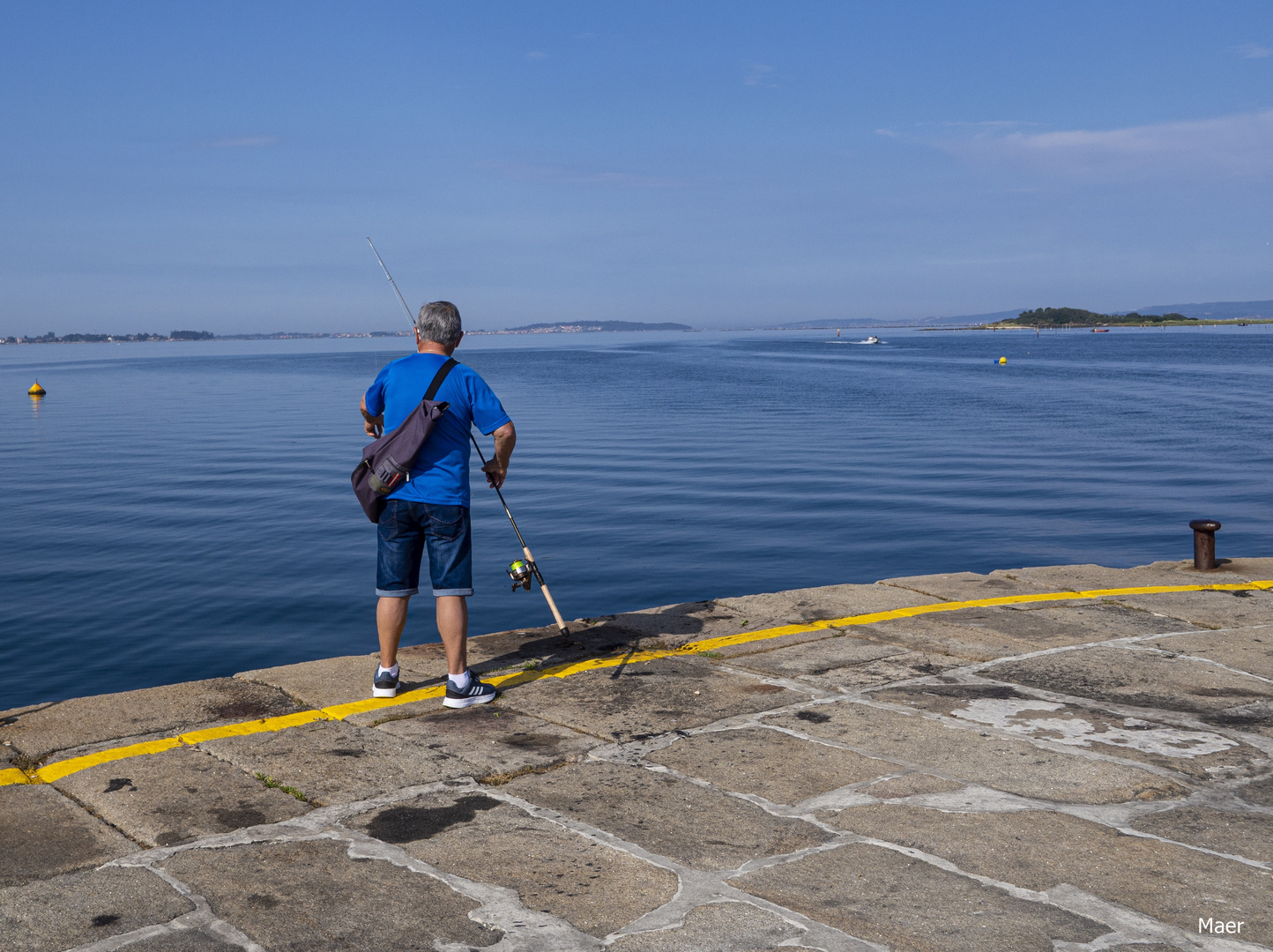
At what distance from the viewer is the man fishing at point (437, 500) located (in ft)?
16.6

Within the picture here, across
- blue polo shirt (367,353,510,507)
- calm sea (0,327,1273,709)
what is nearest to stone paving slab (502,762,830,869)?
blue polo shirt (367,353,510,507)

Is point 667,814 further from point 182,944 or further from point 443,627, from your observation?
point 443,627

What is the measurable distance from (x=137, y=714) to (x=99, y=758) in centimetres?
58

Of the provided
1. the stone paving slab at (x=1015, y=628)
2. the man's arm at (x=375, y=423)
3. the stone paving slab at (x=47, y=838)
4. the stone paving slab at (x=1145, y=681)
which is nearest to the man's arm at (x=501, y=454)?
the man's arm at (x=375, y=423)

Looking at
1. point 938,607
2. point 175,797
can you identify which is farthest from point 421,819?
point 938,607

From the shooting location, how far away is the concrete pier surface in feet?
9.99

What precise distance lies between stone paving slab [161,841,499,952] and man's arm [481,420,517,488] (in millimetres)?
2118

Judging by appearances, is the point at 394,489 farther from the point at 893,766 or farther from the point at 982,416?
the point at 982,416

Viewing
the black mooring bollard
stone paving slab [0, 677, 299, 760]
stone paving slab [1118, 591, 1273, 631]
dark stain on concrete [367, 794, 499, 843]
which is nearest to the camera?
dark stain on concrete [367, 794, 499, 843]

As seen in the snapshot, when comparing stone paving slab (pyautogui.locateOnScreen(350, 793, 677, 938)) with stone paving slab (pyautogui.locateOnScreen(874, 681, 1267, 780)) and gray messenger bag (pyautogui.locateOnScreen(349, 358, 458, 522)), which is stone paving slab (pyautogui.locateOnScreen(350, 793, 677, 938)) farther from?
stone paving slab (pyautogui.locateOnScreen(874, 681, 1267, 780))

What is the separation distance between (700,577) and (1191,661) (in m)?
7.41

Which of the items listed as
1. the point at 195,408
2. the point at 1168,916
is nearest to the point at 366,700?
the point at 1168,916

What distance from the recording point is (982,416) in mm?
34500

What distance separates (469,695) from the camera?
16.6 ft
